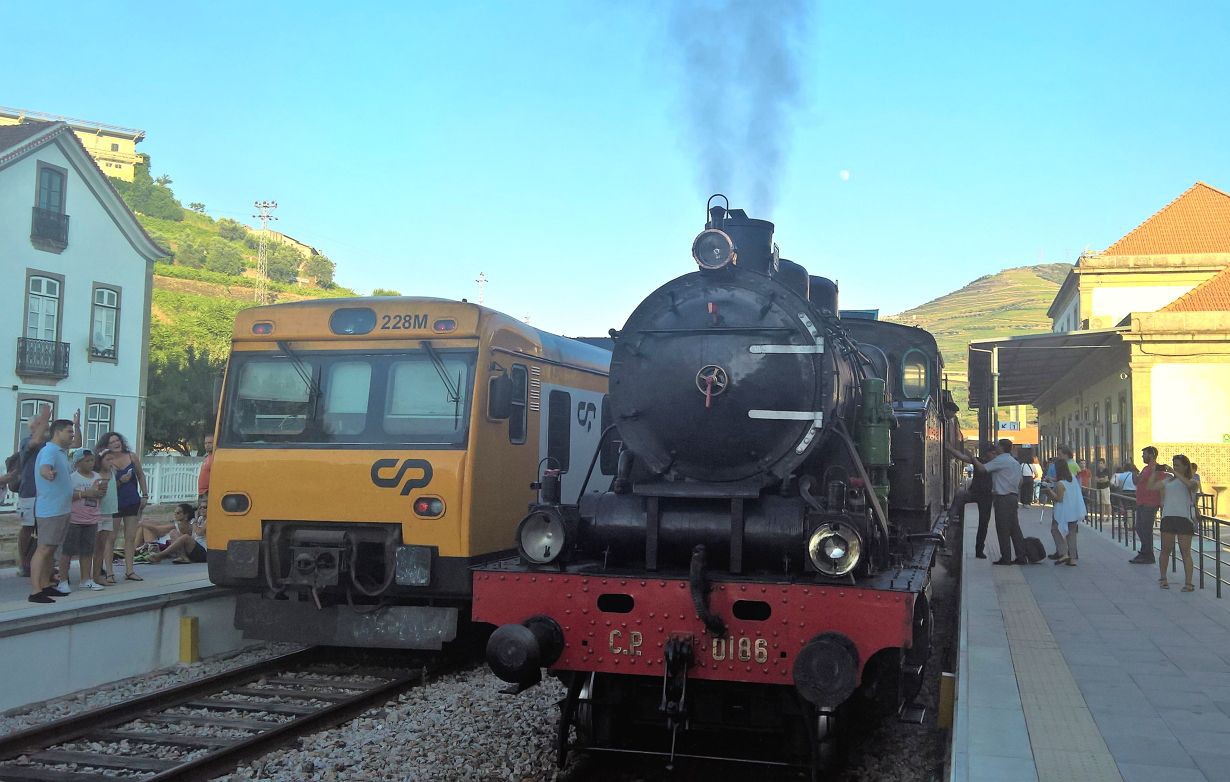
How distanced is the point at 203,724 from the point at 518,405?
3282mm

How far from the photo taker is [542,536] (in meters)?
5.38

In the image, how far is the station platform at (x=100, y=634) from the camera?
6598 mm

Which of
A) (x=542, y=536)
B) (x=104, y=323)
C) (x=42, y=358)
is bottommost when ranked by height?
(x=542, y=536)

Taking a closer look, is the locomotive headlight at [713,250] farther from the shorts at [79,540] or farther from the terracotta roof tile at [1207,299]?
the terracotta roof tile at [1207,299]

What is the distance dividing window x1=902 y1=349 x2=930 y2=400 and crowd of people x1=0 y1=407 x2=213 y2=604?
6436 mm

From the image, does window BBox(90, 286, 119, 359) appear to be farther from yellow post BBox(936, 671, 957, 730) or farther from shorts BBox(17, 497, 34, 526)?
yellow post BBox(936, 671, 957, 730)

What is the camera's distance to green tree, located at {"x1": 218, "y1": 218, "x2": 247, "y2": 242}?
9431 centimetres

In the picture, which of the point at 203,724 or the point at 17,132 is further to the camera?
the point at 17,132

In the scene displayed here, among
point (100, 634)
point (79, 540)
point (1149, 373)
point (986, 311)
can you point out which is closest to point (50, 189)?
point (79, 540)

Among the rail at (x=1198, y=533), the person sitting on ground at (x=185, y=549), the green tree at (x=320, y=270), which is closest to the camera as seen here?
the rail at (x=1198, y=533)

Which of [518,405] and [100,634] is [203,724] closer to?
[100,634]

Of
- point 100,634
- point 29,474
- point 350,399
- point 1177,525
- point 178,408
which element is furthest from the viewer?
point 178,408

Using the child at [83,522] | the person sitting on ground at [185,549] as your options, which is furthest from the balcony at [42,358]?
the child at [83,522]

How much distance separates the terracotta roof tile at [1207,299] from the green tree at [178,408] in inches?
1088
